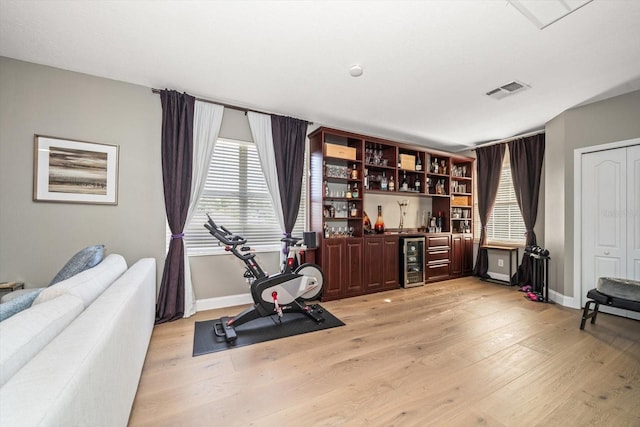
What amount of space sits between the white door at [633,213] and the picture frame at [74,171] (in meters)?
6.16

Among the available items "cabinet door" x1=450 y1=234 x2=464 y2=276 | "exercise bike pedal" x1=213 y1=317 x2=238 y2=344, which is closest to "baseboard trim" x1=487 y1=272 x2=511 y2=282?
"cabinet door" x1=450 y1=234 x2=464 y2=276

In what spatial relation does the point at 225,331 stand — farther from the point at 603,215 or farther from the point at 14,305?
the point at 603,215

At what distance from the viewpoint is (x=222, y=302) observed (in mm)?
3652

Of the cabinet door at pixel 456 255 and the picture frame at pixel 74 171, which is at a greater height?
the picture frame at pixel 74 171

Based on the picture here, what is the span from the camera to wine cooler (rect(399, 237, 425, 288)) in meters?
4.71

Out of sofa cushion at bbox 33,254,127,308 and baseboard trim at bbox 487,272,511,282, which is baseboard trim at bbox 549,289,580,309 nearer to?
baseboard trim at bbox 487,272,511,282

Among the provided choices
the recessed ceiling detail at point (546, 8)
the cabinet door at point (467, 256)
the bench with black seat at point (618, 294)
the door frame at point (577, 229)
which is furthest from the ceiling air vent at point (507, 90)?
the cabinet door at point (467, 256)

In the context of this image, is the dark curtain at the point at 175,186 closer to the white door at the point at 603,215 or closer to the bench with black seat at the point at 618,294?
the bench with black seat at the point at 618,294

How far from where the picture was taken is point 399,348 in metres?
2.55

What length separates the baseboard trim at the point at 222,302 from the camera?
353 cm

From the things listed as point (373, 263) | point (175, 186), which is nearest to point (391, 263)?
point (373, 263)

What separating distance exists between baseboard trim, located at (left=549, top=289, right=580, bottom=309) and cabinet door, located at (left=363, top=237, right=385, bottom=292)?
2530mm

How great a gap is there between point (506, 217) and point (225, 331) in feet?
17.6

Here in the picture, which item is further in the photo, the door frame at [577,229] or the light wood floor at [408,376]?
the door frame at [577,229]
